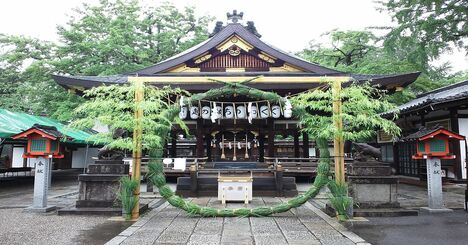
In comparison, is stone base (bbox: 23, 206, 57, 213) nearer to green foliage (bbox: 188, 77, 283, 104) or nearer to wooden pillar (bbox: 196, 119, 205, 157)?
green foliage (bbox: 188, 77, 283, 104)

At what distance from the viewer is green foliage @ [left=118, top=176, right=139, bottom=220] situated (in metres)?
8.54

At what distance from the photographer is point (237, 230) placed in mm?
7422

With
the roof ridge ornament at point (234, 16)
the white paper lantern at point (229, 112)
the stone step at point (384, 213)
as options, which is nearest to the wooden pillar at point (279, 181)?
the white paper lantern at point (229, 112)

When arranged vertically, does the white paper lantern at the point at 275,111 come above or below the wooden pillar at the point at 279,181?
above

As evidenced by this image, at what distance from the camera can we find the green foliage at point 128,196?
854cm

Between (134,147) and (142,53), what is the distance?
17.7 meters

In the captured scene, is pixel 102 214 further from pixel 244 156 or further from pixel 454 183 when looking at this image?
pixel 454 183

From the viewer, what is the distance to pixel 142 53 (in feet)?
81.7

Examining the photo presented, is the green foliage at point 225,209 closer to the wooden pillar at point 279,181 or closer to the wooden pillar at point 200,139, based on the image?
the wooden pillar at point 279,181

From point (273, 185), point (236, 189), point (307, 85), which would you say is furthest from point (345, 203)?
point (307, 85)

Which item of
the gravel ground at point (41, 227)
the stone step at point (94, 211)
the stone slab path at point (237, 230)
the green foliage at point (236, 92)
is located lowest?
the gravel ground at point (41, 227)

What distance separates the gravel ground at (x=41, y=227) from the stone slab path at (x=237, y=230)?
108 centimetres

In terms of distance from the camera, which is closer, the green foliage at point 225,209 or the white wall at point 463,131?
the green foliage at point 225,209

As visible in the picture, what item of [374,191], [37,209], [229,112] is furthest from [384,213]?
[37,209]
